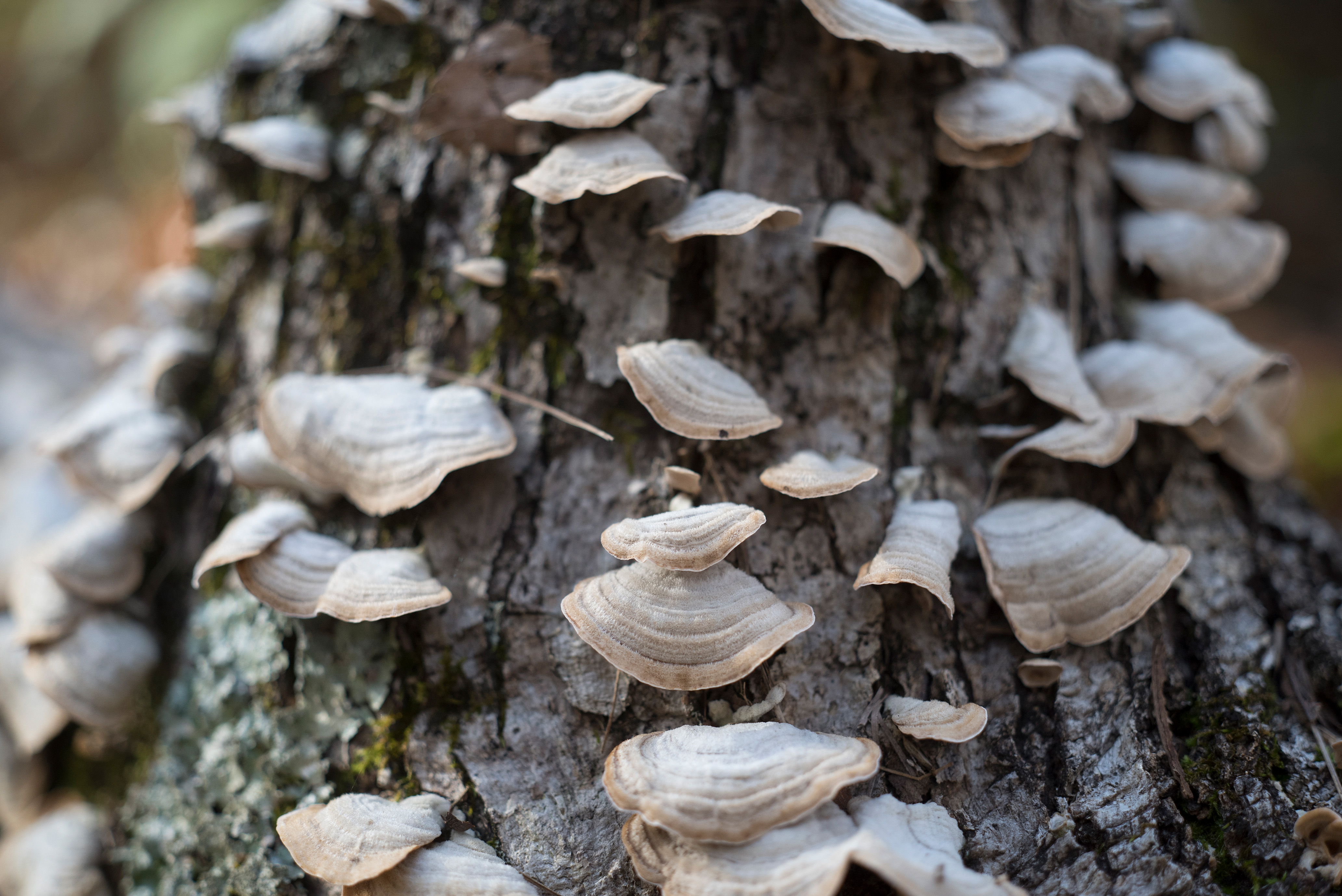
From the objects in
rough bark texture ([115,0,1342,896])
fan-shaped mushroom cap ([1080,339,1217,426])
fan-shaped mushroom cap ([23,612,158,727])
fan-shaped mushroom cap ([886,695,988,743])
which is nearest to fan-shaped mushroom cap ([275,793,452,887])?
rough bark texture ([115,0,1342,896])

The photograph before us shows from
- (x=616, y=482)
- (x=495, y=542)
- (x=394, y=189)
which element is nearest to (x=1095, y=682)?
(x=616, y=482)

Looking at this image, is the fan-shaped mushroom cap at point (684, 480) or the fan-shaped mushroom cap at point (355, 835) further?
the fan-shaped mushroom cap at point (684, 480)

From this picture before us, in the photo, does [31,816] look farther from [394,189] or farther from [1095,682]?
[1095,682]

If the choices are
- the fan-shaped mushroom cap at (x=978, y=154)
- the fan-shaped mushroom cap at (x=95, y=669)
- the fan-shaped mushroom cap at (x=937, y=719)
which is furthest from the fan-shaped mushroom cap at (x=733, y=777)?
the fan-shaped mushroom cap at (x=95, y=669)

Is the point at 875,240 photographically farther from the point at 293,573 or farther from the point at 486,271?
the point at 293,573

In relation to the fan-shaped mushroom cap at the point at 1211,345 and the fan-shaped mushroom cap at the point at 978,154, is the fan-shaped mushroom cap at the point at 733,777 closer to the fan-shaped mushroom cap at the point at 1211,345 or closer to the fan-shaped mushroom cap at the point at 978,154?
the fan-shaped mushroom cap at the point at 1211,345
